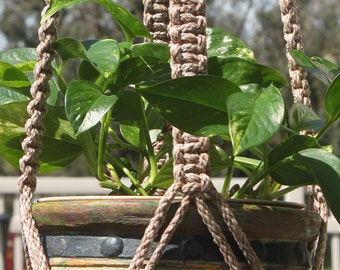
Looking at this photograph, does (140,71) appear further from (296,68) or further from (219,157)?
(296,68)

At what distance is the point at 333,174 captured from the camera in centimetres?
61

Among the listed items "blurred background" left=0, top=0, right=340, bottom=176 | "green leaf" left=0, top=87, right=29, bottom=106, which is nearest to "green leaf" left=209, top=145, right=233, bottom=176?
"green leaf" left=0, top=87, right=29, bottom=106

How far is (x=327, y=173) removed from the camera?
24.0 inches

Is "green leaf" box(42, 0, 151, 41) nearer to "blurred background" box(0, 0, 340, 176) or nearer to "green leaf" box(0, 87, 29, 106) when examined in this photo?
"green leaf" box(0, 87, 29, 106)

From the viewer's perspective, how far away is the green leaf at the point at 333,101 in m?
0.62

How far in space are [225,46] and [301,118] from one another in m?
0.13

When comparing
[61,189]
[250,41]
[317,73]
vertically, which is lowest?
[250,41]

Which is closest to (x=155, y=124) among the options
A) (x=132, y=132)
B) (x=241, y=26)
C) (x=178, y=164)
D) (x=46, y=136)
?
(x=132, y=132)

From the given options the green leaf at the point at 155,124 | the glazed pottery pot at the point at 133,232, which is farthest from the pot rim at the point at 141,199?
the green leaf at the point at 155,124

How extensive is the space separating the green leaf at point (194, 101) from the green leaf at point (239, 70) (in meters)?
0.06

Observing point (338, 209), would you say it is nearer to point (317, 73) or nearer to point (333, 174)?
point (333, 174)

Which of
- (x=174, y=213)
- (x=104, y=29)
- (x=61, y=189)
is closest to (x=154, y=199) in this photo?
(x=174, y=213)

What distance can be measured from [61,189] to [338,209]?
2.08 meters

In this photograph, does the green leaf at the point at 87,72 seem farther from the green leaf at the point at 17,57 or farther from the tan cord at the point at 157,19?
the tan cord at the point at 157,19
